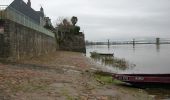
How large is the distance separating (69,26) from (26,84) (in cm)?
7037

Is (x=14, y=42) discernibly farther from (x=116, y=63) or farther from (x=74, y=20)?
(x=74, y=20)

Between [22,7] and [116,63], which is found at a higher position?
[22,7]

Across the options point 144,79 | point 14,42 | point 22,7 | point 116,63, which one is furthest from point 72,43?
point 144,79

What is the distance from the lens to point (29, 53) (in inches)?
1259

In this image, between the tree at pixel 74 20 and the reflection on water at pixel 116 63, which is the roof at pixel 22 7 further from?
the reflection on water at pixel 116 63

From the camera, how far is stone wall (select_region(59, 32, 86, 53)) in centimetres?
8050

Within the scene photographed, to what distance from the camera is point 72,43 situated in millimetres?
81562

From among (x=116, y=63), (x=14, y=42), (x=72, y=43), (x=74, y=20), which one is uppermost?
(x=74, y=20)

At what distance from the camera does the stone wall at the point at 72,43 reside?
80.5 m

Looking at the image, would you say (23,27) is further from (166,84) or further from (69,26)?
(69,26)

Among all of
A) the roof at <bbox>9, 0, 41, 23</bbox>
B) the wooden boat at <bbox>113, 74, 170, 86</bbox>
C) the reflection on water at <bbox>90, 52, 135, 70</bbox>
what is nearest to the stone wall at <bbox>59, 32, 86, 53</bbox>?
the roof at <bbox>9, 0, 41, 23</bbox>

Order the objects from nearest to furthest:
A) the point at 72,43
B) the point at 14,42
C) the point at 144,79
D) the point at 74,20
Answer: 1. the point at 144,79
2. the point at 14,42
3. the point at 72,43
4. the point at 74,20

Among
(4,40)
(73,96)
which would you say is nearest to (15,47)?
(4,40)

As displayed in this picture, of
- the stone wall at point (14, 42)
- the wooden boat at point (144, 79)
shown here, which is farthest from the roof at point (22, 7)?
the wooden boat at point (144, 79)
